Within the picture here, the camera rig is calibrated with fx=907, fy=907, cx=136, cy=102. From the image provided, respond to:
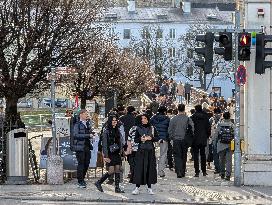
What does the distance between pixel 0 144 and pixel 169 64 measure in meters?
82.8

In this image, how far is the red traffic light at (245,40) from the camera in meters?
17.6

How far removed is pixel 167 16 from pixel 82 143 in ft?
299

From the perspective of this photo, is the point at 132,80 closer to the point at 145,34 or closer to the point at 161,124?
the point at 161,124

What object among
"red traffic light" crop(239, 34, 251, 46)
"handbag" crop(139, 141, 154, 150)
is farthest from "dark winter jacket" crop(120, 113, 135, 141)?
"red traffic light" crop(239, 34, 251, 46)

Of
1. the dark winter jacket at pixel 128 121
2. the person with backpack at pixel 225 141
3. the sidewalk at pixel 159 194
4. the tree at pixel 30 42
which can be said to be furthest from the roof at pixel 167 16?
the sidewalk at pixel 159 194

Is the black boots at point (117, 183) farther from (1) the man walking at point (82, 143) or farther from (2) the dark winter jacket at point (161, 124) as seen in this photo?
(2) the dark winter jacket at point (161, 124)

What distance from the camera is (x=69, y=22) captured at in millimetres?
23047

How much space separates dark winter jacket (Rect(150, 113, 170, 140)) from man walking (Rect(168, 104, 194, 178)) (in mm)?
141

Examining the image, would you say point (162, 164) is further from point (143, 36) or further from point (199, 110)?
point (143, 36)

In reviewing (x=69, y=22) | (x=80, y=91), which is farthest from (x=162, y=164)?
(x=80, y=91)

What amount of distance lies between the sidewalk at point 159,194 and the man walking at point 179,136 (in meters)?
0.99

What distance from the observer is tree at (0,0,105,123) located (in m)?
22.5

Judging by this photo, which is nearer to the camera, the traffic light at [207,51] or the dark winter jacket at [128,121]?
the traffic light at [207,51]

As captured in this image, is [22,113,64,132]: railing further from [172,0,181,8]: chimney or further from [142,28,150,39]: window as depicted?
[172,0,181,8]: chimney
